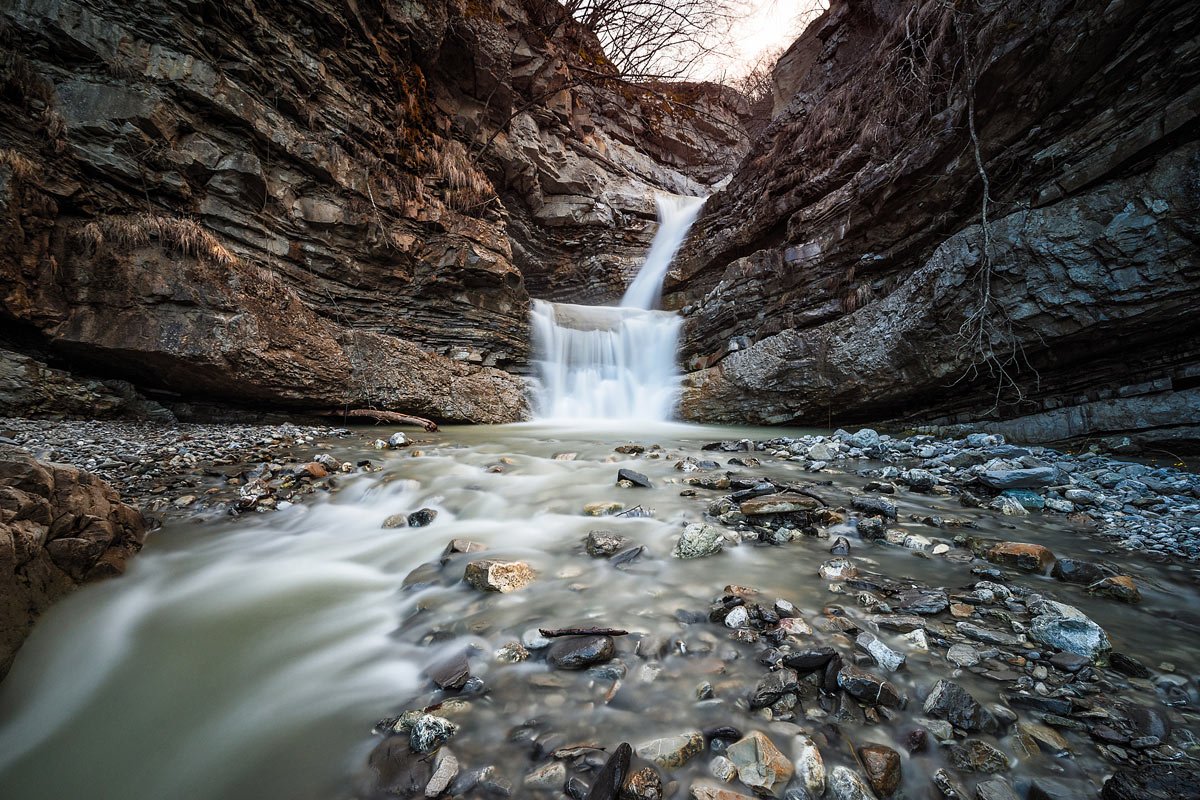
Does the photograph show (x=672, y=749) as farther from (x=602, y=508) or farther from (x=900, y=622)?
(x=602, y=508)

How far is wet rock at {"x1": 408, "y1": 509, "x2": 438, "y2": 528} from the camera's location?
2815 mm

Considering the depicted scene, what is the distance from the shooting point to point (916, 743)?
100 cm

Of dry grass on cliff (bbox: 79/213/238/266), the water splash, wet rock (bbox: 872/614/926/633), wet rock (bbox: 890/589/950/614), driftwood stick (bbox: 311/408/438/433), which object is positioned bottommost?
wet rock (bbox: 872/614/926/633)

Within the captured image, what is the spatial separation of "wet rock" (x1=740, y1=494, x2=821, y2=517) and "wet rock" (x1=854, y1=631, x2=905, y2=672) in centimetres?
117

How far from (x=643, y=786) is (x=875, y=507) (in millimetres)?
2399

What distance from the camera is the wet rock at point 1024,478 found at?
3.03m

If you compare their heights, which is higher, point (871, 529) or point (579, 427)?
point (579, 427)

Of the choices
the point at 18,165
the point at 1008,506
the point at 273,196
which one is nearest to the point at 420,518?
the point at 1008,506

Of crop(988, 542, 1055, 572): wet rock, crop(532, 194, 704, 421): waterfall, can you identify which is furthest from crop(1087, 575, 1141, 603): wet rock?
crop(532, 194, 704, 421): waterfall

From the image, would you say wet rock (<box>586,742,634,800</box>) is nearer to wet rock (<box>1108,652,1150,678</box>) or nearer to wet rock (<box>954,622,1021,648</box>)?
wet rock (<box>954,622,1021,648</box>)

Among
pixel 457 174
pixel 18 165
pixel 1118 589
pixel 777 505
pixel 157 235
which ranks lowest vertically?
pixel 1118 589

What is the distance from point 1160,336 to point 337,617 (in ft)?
23.0

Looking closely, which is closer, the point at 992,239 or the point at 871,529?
the point at 871,529

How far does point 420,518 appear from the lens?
9.30ft
